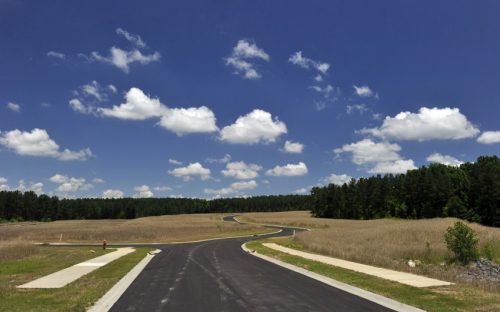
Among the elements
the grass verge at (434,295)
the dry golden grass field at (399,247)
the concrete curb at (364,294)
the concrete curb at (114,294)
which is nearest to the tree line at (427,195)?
the dry golden grass field at (399,247)

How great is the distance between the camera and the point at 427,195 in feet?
355

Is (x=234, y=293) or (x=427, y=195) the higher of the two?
(x=427, y=195)

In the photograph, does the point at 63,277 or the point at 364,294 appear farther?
the point at 63,277

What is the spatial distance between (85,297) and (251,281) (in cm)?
661

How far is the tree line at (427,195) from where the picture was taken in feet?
302

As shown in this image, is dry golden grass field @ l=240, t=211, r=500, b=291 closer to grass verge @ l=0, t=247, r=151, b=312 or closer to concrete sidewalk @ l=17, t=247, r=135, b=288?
grass verge @ l=0, t=247, r=151, b=312

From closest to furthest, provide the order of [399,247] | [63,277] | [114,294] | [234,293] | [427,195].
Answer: [234,293]
[114,294]
[63,277]
[399,247]
[427,195]

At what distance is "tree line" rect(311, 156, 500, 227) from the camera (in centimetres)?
9212

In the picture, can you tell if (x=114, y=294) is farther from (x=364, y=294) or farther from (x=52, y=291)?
(x=364, y=294)

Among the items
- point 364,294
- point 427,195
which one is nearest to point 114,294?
point 364,294

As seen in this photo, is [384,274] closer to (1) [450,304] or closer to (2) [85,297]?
(1) [450,304]

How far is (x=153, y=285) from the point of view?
18453 millimetres

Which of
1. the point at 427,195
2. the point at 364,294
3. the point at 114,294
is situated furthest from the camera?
the point at 427,195

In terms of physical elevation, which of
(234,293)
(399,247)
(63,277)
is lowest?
(63,277)
